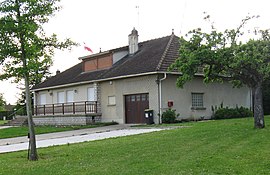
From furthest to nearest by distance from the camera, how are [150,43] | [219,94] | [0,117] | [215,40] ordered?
1. [0,117]
2. [150,43]
3. [219,94]
4. [215,40]

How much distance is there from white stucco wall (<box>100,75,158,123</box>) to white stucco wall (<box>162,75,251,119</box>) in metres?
0.75

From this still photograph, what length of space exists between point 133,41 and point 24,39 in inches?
805

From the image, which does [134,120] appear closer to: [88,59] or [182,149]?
[88,59]

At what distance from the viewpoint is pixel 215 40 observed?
51.3 feet

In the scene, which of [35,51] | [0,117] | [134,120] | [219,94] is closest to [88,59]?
[134,120]

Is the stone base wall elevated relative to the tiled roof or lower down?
lower down

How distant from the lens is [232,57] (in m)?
15.4

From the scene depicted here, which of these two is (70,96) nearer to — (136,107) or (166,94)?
(136,107)

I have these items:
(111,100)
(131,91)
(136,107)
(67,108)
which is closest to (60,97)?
(67,108)

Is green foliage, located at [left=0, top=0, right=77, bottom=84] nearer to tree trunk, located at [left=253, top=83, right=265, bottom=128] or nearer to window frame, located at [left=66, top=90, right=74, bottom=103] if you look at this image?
tree trunk, located at [left=253, top=83, right=265, bottom=128]

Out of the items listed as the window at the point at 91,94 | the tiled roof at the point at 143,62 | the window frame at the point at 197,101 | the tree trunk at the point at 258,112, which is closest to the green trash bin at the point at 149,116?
the tiled roof at the point at 143,62

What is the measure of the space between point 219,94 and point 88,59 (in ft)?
36.8

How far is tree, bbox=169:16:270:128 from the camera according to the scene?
1497cm

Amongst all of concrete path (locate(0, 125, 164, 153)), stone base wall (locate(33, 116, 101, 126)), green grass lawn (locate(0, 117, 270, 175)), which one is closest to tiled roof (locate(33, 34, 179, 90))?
stone base wall (locate(33, 116, 101, 126))
